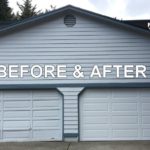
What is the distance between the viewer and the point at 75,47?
44.2 ft

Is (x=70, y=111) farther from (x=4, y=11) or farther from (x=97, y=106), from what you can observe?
(x=4, y=11)

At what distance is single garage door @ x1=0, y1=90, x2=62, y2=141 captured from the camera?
13484 millimetres

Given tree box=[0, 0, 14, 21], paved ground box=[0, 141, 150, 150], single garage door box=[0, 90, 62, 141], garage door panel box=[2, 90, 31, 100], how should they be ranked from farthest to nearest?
tree box=[0, 0, 14, 21] → garage door panel box=[2, 90, 31, 100] → single garage door box=[0, 90, 62, 141] → paved ground box=[0, 141, 150, 150]

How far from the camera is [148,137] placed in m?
13.5

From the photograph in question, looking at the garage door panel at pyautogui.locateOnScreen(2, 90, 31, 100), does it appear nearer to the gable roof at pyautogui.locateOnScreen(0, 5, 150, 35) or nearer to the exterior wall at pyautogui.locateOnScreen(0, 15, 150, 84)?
the exterior wall at pyautogui.locateOnScreen(0, 15, 150, 84)

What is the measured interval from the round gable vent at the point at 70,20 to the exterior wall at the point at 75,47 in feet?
0.44

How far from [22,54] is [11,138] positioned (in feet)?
10.2

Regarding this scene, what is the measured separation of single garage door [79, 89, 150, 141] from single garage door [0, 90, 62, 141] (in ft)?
3.24

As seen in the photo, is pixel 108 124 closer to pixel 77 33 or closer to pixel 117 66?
pixel 117 66

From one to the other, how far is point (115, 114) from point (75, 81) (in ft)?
6.25

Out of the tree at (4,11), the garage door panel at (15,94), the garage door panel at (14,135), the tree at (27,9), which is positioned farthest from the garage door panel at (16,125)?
the tree at (27,9)

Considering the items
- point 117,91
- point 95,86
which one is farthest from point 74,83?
point 117,91

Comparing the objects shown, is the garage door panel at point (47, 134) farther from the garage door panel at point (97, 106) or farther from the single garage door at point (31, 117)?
the garage door panel at point (97, 106)

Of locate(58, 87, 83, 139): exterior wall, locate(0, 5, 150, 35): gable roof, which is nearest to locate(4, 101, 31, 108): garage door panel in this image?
locate(58, 87, 83, 139): exterior wall
